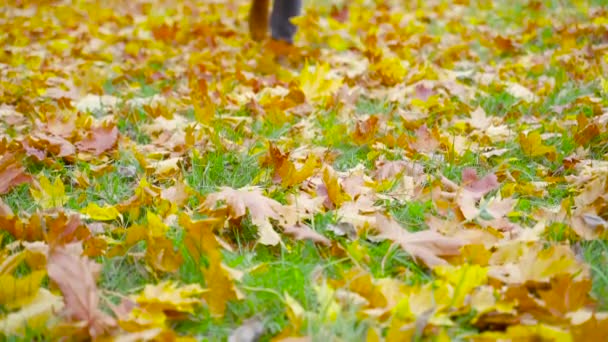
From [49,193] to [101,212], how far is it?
0.24 m

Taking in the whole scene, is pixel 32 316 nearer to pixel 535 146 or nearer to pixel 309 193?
pixel 309 193

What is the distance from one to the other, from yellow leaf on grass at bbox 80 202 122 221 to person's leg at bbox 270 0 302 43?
2427 mm

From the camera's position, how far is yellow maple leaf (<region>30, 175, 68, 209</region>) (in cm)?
176

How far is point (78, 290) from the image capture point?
121 centimetres

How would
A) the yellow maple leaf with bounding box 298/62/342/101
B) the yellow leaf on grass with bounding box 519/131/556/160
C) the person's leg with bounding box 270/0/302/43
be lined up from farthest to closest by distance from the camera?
1. the person's leg with bounding box 270/0/302/43
2. the yellow maple leaf with bounding box 298/62/342/101
3. the yellow leaf on grass with bounding box 519/131/556/160

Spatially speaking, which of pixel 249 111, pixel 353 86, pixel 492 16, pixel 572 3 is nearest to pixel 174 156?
pixel 249 111

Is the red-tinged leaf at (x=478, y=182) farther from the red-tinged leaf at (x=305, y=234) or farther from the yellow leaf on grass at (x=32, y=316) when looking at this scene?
the yellow leaf on grass at (x=32, y=316)

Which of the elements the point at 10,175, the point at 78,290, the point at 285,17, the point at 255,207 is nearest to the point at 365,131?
the point at 255,207

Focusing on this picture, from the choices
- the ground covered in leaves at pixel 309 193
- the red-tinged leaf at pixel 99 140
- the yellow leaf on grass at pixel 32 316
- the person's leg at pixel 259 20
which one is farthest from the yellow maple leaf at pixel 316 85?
the yellow leaf on grass at pixel 32 316

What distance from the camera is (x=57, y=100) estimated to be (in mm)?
2768

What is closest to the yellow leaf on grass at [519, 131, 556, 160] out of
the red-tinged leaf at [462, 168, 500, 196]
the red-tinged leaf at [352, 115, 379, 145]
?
the red-tinged leaf at [462, 168, 500, 196]

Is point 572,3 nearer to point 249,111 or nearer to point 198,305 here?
point 249,111

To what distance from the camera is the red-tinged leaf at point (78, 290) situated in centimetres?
117

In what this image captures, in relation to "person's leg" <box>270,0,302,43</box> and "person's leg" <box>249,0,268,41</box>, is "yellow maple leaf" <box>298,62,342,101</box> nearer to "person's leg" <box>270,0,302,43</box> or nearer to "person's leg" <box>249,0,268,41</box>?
"person's leg" <box>270,0,302,43</box>
